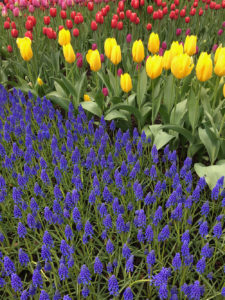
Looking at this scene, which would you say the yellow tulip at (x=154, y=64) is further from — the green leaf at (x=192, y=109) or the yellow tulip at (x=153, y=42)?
the yellow tulip at (x=153, y=42)

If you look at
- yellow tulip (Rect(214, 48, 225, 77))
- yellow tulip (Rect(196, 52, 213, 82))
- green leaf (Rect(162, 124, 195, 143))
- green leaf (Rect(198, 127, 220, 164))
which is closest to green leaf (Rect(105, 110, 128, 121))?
green leaf (Rect(162, 124, 195, 143))

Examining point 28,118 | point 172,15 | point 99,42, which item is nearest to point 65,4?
point 99,42

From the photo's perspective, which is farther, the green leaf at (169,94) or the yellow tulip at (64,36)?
the yellow tulip at (64,36)

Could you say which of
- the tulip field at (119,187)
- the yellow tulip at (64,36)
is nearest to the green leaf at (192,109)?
the tulip field at (119,187)

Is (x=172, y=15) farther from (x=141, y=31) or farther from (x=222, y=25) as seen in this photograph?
(x=222, y=25)

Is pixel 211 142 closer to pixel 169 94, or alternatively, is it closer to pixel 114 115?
pixel 169 94

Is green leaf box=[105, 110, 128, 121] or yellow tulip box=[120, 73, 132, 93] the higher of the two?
yellow tulip box=[120, 73, 132, 93]

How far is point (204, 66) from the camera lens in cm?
239

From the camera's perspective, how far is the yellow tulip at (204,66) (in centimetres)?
236

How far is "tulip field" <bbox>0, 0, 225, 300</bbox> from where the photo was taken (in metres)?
1.82

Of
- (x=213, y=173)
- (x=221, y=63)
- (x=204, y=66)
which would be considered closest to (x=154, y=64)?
(x=204, y=66)

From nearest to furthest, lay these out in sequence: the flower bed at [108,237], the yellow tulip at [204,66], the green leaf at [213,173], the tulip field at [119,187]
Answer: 1. the flower bed at [108,237]
2. the tulip field at [119,187]
3. the yellow tulip at [204,66]
4. the green leaf at [213,173]

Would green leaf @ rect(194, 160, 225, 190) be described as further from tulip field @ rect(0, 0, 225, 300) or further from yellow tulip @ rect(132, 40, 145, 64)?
yellow tulip @ rect(132, 40, 145, 64)

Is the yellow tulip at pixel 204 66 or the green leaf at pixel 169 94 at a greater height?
the yellow tulip at pixel 204 66
